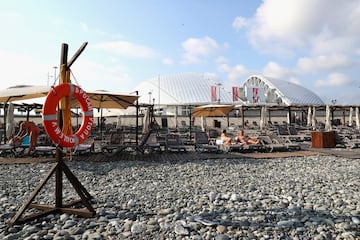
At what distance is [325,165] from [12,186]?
793cm

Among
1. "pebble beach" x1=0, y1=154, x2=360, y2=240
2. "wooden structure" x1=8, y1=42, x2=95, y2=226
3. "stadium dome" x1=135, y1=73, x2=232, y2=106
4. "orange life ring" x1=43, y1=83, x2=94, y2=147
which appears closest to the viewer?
"pebble beach" x1=0, y1=154, x2=360, y2=240

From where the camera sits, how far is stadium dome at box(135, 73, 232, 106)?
51406 millimetres

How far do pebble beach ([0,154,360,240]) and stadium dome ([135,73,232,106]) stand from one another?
139ft

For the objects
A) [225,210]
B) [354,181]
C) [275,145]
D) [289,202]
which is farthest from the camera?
[275,145]

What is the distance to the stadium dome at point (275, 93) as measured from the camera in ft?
184

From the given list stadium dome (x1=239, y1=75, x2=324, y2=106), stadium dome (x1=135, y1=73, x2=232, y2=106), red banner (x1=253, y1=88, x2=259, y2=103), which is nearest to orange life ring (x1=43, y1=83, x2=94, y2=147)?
stadium dome (x1=135, y1=73, x2=232, y2=106)

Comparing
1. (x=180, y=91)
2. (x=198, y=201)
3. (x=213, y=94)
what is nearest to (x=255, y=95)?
(x=213, y=94)

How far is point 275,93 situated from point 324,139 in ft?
169

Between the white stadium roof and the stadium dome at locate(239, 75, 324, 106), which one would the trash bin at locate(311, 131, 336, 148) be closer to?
the white stadium roof

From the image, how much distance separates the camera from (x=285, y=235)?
9.89 ft

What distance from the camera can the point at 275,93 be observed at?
60.2 metres

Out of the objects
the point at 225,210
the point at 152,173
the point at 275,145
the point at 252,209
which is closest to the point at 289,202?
the point at 252,209

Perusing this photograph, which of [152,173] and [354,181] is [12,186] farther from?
[354,181]

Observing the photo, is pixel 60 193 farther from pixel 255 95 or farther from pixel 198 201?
pixel 255 95
